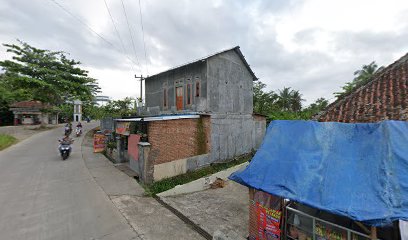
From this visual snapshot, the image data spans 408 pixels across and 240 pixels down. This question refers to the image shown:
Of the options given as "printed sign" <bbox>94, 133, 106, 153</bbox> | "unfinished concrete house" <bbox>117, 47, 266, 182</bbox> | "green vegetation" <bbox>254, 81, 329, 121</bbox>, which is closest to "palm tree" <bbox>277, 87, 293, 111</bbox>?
"green vegetation" <bbox>254, 81, 329, 121</bbox>

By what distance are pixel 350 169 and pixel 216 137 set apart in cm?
1028

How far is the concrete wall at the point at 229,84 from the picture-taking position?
14.2 m

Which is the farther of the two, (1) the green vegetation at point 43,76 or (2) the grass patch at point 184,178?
(1) the green vegetation at point 43,76

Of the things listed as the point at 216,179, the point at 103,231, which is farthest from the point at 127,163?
the point at 103,231

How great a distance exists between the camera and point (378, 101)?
6.14 meters

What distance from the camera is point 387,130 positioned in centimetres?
398

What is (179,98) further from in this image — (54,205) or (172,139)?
(54,205)

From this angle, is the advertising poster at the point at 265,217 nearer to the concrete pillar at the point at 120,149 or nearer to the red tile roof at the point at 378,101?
the red tile roof at the point at 378,101

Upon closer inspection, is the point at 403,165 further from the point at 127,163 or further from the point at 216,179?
the point at 127,163

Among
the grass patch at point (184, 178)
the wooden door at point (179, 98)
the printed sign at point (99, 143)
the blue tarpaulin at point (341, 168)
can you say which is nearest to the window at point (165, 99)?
the wooden door at point (179, 98)

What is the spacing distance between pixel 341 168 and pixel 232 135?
37.6 feet

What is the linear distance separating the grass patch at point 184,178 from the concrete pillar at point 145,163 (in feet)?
1.15

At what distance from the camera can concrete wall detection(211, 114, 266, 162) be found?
14.2m

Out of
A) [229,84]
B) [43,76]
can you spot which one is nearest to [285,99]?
[229,84]
